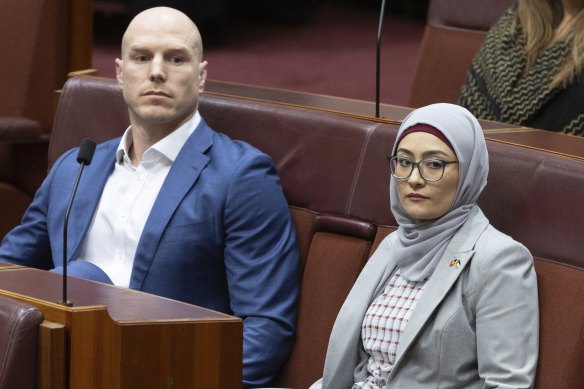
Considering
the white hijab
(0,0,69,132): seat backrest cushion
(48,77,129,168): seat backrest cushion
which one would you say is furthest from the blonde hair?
(0,0,69,132): seat backrest cushion

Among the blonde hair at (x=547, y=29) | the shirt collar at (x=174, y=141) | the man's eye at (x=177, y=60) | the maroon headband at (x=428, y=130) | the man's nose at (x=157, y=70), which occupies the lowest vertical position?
the shirt collar at (x=174, y=141)

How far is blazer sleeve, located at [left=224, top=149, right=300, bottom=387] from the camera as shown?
1.48 meters

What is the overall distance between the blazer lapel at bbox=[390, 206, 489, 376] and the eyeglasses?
6 centimetres

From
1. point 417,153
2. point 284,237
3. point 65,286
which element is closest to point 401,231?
point 417,153

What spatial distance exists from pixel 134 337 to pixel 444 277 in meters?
0.32

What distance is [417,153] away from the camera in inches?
51.4

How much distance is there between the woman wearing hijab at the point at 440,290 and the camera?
124cm

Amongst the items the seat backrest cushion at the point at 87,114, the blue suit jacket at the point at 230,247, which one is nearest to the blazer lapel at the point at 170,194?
the blue suit jacket at the point at 230,247

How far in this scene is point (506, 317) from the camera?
1231mm

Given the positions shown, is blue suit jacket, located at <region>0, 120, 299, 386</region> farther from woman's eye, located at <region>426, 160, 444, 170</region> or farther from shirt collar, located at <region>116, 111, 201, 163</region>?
woman's eye, located at <region>426, 160, 444, 170</region>

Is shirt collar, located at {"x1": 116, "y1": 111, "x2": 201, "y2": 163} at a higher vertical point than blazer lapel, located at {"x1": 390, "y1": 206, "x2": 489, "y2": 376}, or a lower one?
higher

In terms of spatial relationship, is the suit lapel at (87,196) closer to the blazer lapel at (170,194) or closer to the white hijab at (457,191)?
the blazer lapel at (170,194)

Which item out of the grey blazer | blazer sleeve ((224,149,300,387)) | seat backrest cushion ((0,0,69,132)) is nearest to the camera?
the grey blazer

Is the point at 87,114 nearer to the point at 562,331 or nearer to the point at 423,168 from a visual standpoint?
the point at 423,168
